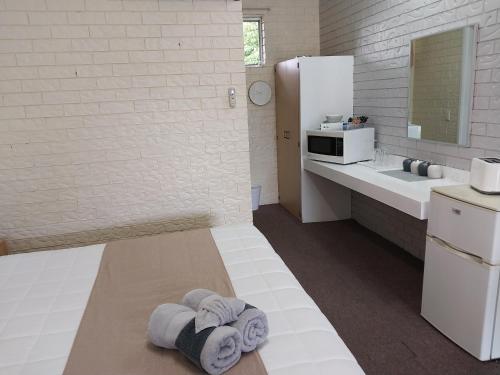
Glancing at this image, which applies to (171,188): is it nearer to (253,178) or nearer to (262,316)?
(262,316)

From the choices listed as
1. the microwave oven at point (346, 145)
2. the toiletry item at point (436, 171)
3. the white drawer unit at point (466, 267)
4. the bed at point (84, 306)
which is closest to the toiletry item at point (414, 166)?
the toiletry item at point (436, 171)

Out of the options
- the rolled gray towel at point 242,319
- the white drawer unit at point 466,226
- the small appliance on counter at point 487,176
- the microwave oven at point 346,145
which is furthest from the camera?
the microwave oven at point 346,145

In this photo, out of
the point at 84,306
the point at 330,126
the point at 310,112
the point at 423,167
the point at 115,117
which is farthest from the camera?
the point at 310,112

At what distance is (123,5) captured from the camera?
8.73 ft

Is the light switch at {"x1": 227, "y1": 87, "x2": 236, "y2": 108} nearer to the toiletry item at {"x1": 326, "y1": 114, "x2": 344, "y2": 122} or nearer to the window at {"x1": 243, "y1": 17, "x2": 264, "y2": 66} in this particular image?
the toiletry item at {"x1": 326, "y1": 114, "x2": 344, "y2": 122}

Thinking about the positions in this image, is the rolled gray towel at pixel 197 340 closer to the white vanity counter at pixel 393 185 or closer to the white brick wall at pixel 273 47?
the white vanity counter at pixel 393 185

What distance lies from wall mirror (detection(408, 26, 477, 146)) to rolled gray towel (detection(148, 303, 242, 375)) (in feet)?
7.93

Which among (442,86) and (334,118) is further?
(334,118)

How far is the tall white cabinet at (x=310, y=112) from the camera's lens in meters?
4.32

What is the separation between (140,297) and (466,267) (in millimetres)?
1748

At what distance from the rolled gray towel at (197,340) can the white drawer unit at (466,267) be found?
1499mm

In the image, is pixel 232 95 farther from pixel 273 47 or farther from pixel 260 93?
pixel 273 47

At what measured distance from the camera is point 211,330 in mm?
1201

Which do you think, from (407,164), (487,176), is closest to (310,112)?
(407,164)
